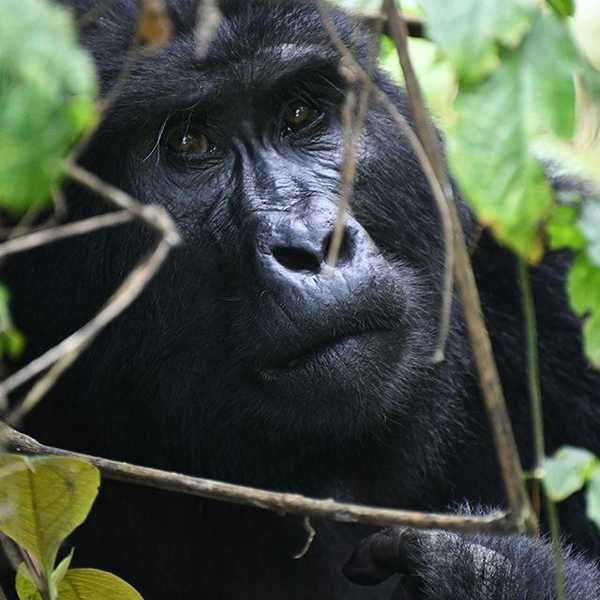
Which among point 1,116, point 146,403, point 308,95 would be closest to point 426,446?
point 146,403

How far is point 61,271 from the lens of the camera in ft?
11.9

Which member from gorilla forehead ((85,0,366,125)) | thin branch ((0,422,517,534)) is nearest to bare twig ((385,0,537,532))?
thin branch ((0,422,517,534))

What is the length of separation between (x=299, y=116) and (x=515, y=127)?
5.38 feet

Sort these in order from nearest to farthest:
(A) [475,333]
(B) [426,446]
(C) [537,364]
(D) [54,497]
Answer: (A) [475,333]
(D) [54,497]
(B) [426,446]
(C) [537,364]

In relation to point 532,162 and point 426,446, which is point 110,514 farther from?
point 532,162

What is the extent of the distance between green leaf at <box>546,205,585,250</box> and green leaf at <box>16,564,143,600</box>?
3.97ft

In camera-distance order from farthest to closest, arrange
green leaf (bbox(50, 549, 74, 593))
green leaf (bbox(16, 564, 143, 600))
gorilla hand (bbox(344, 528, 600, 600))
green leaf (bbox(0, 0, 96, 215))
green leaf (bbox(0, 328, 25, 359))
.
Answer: gorilla hand (bbox(344, 528, 600, 600)) < green leaf (bbox(16, 564, 143, 600)) < green leaf (bbox(50, 549, 74, 593)) < green leaf (bbox(0, 328, 25, 359)) < green leaf (bbox(0, 0, 96, 215))

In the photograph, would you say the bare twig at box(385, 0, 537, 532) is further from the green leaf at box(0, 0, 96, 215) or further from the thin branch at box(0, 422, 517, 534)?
the green leaf at box(0, 0, 96, 215)

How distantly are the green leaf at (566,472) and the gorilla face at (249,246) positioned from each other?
2.78 ft

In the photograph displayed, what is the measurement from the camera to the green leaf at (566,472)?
7.75 ft

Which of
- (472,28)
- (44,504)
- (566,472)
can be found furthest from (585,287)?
(44,504)

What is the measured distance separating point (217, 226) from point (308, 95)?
1.75 ft

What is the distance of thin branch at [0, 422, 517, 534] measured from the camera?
6.55 ft

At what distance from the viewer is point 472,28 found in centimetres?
204
